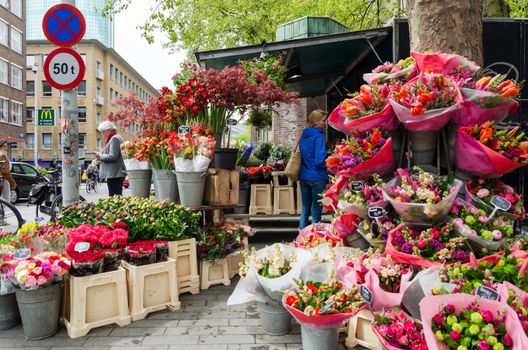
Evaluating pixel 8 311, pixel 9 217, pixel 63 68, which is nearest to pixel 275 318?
pixel 8 311

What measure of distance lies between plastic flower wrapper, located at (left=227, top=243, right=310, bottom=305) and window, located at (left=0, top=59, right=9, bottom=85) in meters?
34.1

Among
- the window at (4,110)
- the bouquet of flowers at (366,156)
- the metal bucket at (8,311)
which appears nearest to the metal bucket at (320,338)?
the bouquet of flowers at (366,156)

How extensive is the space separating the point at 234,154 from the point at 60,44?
233 centimetres

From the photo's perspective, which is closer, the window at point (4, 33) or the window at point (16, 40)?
the window at point (4, 33)

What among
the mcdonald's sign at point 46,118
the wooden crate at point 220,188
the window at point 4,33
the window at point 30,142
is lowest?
the wooden crate at point 220,188

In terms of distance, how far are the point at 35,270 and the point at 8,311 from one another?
628 mm

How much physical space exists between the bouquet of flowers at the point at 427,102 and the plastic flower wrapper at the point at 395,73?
31 centimetres

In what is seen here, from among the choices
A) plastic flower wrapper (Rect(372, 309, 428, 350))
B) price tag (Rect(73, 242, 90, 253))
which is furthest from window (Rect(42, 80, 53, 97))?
plastic flower wrapper (Rect(372, 309, 428, 350))

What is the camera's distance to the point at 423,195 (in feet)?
9.50

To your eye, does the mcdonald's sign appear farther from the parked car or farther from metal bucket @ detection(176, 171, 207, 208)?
metal bucket @ detection(176, 171, 207, 208)

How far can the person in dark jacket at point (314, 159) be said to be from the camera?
5.84 meters

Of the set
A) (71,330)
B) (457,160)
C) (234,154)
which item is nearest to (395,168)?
(457,160)

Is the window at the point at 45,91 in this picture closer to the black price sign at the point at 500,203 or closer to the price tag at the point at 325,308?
the price tag at the point at 325,308

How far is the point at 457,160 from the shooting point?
321 cm
